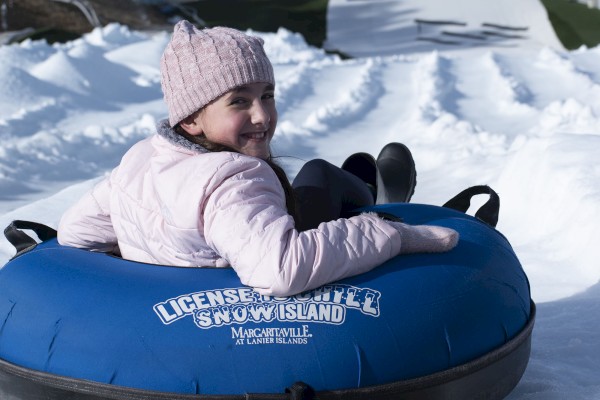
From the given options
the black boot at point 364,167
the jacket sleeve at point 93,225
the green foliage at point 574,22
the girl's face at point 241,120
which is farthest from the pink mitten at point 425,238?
the green foliage at point 574,22

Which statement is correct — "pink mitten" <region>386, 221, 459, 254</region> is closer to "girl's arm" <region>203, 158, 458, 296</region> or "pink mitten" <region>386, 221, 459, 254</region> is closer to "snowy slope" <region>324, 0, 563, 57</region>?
"girl's arm" <region>203, 158, 458, 296</region>

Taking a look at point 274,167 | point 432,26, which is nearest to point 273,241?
point 274,167

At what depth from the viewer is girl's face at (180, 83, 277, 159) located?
2422 millimetres

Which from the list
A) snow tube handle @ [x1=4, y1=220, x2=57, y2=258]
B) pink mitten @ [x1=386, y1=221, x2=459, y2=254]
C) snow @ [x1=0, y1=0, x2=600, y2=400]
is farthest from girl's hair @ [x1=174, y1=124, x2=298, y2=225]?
snow @ [x1=0, y1=0, x2=600, y2=400]

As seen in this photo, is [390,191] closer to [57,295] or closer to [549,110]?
[57,295]

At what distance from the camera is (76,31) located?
13.3 metres

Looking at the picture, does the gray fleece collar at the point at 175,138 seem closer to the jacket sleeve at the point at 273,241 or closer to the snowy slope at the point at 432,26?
the jacket sleeve at the point at 273,241

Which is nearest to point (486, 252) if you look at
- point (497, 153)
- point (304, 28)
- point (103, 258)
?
point (103, 258)

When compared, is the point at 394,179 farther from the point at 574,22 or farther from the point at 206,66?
the point at 574,22

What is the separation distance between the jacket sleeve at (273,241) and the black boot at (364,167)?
1.09m

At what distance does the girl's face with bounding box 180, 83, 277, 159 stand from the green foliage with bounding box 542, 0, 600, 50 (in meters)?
11.8

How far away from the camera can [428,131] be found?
22.2 feet

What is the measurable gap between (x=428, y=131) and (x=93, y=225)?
14.1 feet

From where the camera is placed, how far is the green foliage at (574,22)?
46.8 feet
